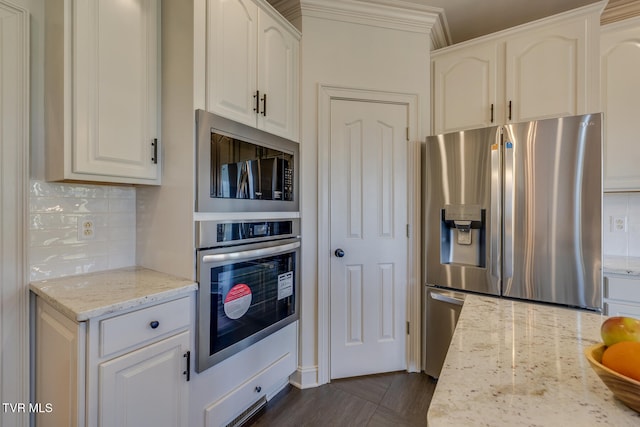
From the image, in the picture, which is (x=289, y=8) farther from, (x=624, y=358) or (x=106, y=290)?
(x=624, y=358)

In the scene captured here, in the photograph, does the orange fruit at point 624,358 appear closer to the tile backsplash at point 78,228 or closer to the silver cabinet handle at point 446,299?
the silver cabinet handle at point 446,299

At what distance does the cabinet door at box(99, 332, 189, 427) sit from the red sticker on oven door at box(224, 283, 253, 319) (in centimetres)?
23

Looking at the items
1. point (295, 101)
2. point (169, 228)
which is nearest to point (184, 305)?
point (169, 228)

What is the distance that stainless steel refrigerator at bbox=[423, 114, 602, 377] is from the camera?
5.51 feet

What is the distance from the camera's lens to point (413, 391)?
200 centimetres

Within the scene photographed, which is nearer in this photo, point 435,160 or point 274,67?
point 274,67

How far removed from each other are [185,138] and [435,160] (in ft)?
5.22

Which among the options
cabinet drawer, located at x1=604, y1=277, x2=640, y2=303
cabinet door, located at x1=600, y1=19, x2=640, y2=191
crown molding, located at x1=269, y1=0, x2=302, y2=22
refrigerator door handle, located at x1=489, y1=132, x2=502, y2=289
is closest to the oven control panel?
refrigerator door handle, located at x1=489, y1=132, x2=502, y2=289

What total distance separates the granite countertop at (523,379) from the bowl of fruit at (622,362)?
1.7 inches

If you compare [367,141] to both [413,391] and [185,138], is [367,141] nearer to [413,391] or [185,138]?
[185,138]

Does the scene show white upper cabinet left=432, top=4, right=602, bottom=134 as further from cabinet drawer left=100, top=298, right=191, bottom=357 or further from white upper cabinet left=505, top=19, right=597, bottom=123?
cabinet drawer left=100, top=298, right=191, bottom=357

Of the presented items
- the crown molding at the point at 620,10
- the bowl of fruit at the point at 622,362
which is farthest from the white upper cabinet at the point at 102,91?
the crown molding at the point at 620,10

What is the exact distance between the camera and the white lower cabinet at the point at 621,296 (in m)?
1.73

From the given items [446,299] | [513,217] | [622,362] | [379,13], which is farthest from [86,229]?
[513,217]
